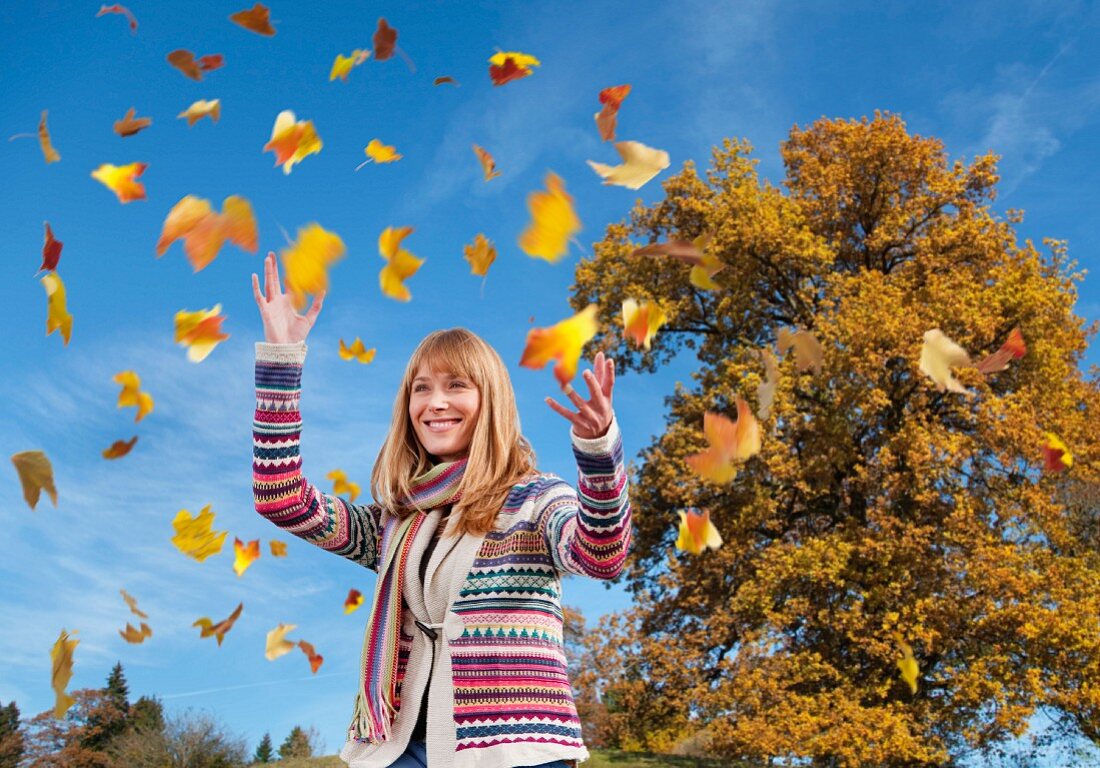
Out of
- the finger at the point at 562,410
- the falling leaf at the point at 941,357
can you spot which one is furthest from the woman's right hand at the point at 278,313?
the falling leaf at the point at 941,357

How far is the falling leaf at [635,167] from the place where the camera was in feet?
9.76

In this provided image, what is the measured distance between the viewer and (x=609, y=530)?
2271 millimetres

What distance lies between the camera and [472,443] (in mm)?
2629

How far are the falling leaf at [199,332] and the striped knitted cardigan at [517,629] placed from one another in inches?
45.3

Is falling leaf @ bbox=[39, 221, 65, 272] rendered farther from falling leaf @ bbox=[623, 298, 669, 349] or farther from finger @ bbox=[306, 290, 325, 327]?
falling leaf @ bbox=[623, 298, 669, 349]

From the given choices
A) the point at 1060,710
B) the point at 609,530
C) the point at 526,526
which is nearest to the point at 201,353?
the point at 526,526

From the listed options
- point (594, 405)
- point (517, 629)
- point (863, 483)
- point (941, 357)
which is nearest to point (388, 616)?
point (517, 629)

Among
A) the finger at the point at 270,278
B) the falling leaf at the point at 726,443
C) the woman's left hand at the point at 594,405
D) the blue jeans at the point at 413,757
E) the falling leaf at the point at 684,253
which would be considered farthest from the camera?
the falling leaf at the point at 726,443

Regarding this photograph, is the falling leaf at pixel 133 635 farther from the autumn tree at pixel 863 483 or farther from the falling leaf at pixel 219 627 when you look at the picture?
the autumn tree at pixel 863 483

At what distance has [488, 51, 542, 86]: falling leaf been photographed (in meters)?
3.63

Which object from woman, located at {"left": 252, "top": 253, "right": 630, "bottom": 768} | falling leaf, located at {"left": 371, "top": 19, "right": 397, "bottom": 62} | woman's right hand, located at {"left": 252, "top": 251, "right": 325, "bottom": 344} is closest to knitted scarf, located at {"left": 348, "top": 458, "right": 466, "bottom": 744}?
woman, located at {"left": 252, "top": 253, "right": 630, "bottom": 768}

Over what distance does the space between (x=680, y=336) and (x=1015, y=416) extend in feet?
17.2

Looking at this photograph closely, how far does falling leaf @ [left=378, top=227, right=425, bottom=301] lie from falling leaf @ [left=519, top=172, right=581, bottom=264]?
1.58 feet

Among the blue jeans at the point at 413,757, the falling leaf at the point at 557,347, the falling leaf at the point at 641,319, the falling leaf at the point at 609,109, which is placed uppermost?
the falling leaf at the point at 609,109
